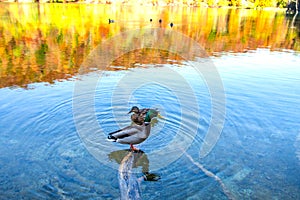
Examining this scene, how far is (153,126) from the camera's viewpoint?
10.8 meters

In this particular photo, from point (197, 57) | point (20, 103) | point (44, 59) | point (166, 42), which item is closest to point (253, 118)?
point (20, 103)

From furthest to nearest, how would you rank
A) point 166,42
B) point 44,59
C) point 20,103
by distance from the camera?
point 166,42 < point 44,59 < point 20,103

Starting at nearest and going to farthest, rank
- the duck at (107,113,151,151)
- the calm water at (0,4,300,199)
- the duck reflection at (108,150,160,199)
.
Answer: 1. the duck reflection at (108,150,160,199)
2. the calm water at (0,4,300,199)
3. the duck at (107,113,151,151)

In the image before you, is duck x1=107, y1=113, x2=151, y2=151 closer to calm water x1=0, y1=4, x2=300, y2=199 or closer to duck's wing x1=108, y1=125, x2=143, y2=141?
duck's wing x1=108, y1=125, x2=143, y2=141

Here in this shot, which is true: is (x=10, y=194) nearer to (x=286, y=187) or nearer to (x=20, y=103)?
(x=20, y=103)

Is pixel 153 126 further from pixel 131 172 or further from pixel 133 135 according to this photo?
pixel 131 172

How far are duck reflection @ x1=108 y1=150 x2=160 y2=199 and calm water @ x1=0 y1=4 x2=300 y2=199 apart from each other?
56 millimetres

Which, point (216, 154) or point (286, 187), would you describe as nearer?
point (286, 187)

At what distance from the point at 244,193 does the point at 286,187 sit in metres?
1.29

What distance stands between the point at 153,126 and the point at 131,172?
2.91 meters

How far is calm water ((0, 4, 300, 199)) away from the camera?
7715 mm

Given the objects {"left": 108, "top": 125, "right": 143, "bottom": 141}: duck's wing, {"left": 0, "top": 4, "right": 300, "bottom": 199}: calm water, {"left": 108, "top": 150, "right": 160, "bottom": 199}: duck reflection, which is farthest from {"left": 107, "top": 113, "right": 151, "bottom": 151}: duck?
{"left": 0, "top": 4, "right": 300, "bottom": 199}: calm water

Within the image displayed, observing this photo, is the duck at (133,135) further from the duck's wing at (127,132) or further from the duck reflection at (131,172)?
the duck reflection at (131,172)

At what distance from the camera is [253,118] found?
1211cm
